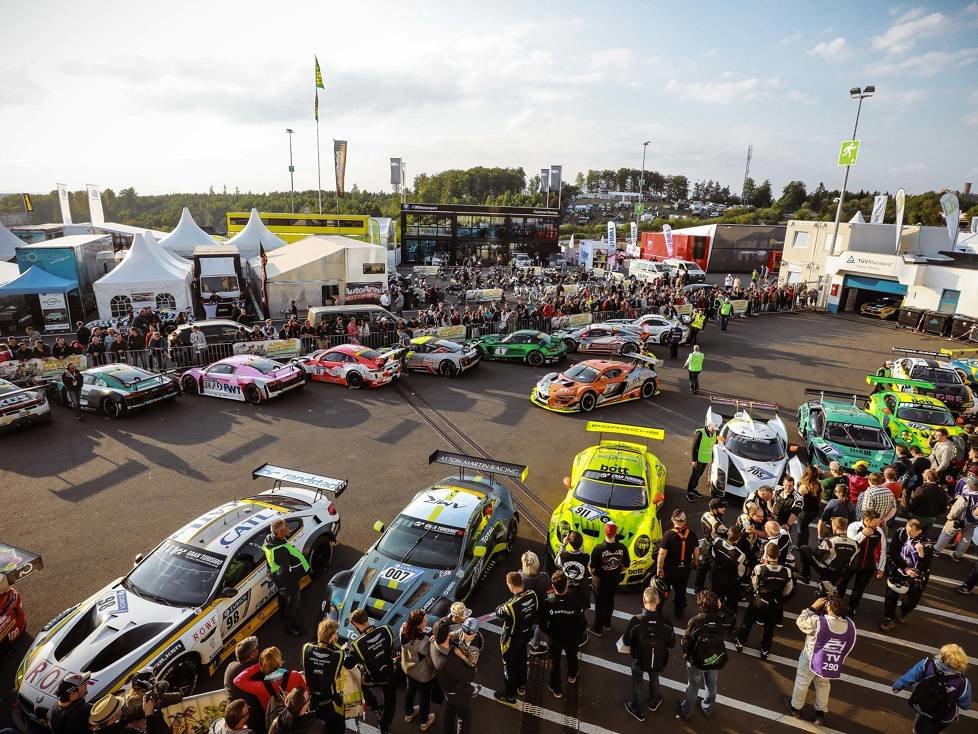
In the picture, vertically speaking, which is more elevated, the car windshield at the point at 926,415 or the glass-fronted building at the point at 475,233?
the glass-fronted building at the point at 475,233

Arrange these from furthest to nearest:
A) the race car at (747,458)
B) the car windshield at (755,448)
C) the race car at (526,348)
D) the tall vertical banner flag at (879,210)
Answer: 1. the tall vertical banner flag at (879,210)
2. the race car at (526,348)
3. the car windshield at (755,448)
4. the race car at (747,458)

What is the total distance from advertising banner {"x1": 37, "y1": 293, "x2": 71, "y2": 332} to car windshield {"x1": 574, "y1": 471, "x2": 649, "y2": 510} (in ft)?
80.8

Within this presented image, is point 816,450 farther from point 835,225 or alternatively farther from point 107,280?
point 835,225

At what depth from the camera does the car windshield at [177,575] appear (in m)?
6.18

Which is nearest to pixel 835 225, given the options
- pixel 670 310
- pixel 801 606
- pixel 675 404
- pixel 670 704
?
pixel 670 310

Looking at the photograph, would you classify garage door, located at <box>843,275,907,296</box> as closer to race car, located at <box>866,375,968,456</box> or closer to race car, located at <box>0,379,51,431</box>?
race car, located at <box>866,375,968,456</box>

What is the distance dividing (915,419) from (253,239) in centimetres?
3383

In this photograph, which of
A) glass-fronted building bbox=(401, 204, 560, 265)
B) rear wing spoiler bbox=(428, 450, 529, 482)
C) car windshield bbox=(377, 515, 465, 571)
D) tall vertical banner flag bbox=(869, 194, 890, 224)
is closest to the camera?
car windshield bbox=(377, 515, 465, 571)

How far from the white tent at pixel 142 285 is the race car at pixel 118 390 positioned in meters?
9.41

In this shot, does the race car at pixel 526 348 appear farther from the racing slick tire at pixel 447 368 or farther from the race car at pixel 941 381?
the race car at pixel 941 381

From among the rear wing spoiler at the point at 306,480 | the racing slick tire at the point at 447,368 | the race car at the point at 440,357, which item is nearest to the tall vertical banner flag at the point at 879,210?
the race car at the point at 440,357

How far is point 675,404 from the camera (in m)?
15.6

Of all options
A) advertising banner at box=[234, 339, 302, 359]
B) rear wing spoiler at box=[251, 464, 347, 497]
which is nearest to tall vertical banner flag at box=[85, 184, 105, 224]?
advertising banner at box=[234, 339, 302, 359]

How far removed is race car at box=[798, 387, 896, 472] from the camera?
34.2 ft
